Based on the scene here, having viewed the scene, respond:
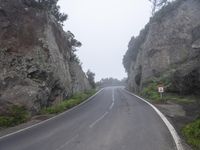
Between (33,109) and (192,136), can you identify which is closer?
(192,136)

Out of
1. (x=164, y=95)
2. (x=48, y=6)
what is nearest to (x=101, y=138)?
(x=164, y=95)

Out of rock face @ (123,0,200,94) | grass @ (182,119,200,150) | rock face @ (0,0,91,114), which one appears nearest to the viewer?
grass @ (182,119,200,150)

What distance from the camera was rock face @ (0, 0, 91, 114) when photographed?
68.7 feet

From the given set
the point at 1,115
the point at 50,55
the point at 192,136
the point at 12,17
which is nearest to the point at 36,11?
the point at 12,17

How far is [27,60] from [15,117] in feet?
21.0

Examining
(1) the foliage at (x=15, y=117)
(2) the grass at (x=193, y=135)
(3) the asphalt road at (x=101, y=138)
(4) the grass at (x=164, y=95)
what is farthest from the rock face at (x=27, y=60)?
(2) the grass at (x=193, y=135)

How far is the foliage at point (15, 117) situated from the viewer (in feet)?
57.2

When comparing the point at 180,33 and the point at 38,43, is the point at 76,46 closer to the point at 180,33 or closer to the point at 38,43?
the point at 180,33

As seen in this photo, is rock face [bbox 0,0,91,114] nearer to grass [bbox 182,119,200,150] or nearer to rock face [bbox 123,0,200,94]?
grass [bbox 182,119,200,150]

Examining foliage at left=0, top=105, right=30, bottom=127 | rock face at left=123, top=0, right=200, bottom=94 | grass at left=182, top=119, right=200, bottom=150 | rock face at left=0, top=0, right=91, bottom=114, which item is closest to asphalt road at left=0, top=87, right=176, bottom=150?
grass at left=182, top=119, right=200, bottom=150

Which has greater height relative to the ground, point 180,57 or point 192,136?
point 180,57

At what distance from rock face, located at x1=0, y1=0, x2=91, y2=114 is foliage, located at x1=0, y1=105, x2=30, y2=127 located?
0.52 meters

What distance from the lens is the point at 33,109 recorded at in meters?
20.8

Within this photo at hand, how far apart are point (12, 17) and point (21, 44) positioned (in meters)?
3.48
